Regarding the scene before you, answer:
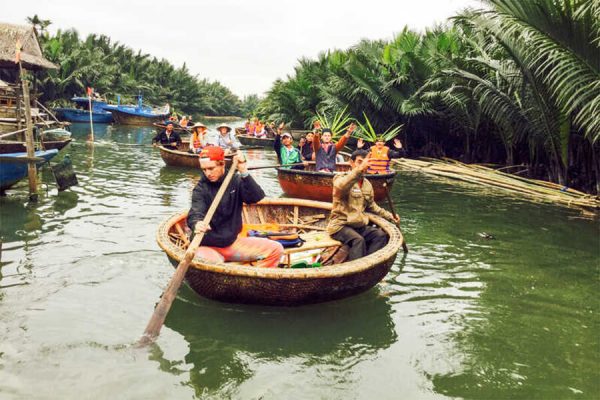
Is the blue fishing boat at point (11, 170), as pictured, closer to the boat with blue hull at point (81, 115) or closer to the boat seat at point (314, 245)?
the boat seat at point (314, 245)

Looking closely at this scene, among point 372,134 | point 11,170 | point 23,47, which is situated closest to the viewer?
A: point 11,170

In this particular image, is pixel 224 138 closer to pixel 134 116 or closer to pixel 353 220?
pixel 353 220

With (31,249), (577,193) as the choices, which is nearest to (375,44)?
(577,193)

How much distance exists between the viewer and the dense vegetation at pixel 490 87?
8.42m

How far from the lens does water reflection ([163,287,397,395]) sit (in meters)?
4.05

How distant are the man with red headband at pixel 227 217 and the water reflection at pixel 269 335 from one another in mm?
523

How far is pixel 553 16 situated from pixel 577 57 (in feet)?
2.60

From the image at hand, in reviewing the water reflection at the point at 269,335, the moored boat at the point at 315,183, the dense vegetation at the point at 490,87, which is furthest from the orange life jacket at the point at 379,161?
the water reflection at the point at 269,335

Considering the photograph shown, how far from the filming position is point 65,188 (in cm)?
1028

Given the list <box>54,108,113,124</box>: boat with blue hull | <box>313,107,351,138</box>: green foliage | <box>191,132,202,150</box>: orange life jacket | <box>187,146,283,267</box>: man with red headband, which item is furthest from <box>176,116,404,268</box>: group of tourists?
<box>54,108,113,124</box>: boat with blue hull

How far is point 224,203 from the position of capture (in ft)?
16.4

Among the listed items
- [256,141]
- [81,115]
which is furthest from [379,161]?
[81,115]

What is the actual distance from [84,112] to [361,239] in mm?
31176

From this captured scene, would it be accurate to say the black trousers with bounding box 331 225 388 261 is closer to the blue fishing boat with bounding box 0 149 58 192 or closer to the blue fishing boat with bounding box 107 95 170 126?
the blue fishing boat with bounding box 0 149 58 192
